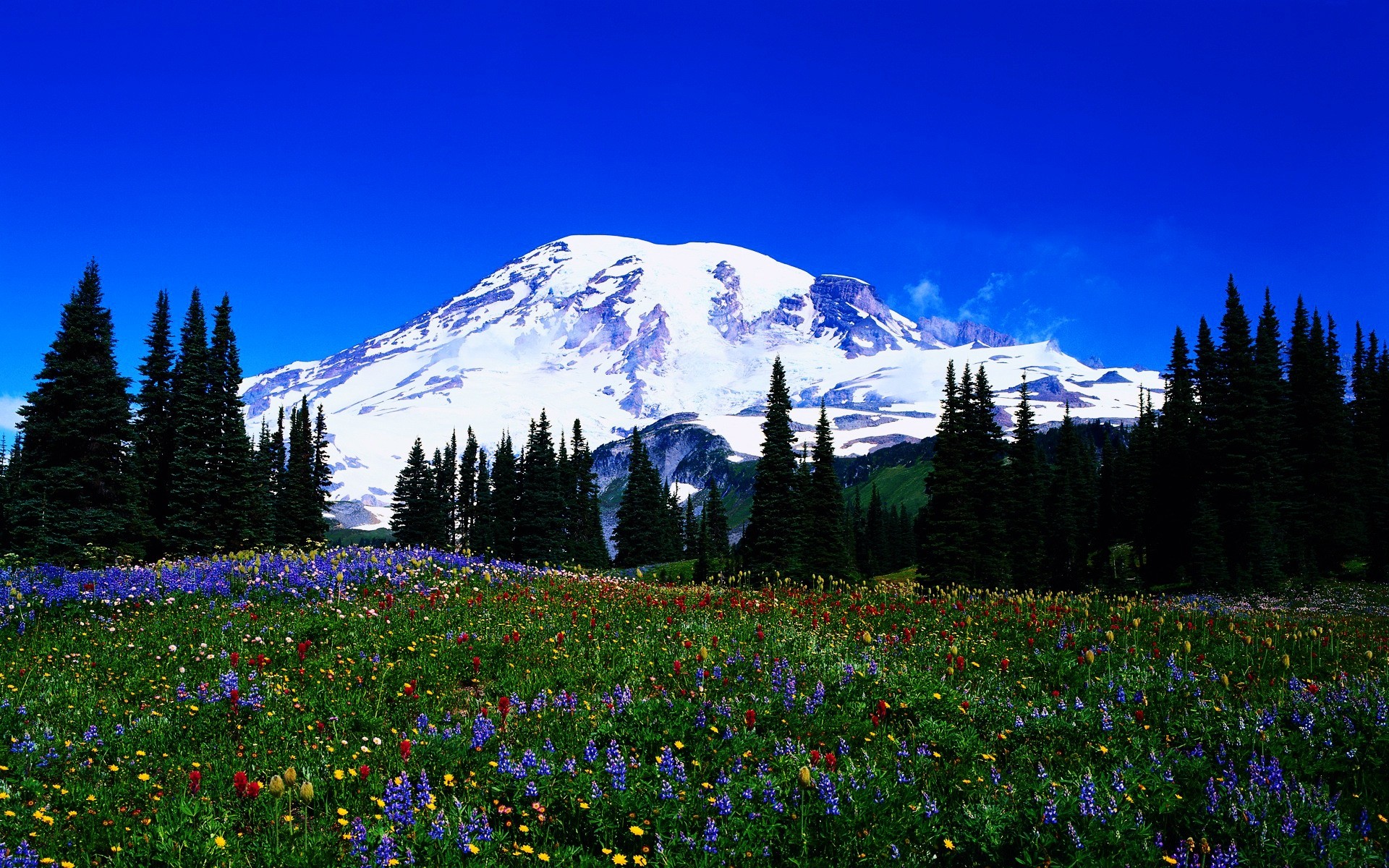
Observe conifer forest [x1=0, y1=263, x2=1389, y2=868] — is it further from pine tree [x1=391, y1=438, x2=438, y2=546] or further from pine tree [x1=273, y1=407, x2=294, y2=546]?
pine tree [x1=391, y1=438, x2=438, y2=546]

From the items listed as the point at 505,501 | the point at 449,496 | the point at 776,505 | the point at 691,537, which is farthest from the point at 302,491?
the point at 691,537

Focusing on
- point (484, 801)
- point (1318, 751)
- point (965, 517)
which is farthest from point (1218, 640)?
point (965, 517)

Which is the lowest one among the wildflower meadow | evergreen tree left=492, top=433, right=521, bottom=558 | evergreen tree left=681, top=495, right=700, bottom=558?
evergreen tree left=681, top=495, right=700, bottom=558

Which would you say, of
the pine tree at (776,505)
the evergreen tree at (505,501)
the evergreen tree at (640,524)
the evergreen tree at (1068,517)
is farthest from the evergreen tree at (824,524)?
the evergreen tree at (505,501)

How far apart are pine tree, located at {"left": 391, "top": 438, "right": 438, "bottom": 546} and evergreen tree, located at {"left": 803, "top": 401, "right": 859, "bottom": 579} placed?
47.0 m

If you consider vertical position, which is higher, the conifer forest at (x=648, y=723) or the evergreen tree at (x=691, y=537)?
the conifer forest at (x=648, y=723)

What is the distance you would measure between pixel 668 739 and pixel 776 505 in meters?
47.3

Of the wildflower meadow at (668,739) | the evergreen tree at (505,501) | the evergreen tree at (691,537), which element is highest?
the evergreen tree at (505,501)

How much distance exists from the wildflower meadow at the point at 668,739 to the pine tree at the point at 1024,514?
45071 mm

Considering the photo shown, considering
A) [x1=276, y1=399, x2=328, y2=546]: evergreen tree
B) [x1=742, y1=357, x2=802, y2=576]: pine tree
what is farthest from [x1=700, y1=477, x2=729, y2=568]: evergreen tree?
[x1=276, y1=399, x2=328, y2=546]: evergreen tree

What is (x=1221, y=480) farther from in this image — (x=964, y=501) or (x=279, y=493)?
(x=279, y=493)

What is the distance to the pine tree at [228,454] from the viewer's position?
48906 millimetres

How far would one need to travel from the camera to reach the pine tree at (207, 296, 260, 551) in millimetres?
48906

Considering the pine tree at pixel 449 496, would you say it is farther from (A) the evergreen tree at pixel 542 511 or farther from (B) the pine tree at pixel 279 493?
(B) the pine tree at pixel 279 493
